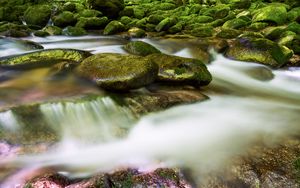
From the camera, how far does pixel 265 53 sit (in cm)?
1065

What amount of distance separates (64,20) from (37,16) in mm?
1594

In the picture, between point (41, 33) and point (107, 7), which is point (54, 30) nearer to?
point (41, 33)

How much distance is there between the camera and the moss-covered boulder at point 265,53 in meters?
10.6

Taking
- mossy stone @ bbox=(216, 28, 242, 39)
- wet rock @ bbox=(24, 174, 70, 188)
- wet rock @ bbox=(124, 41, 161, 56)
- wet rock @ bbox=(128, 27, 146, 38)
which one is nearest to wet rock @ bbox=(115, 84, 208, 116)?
wet rock @ bbox=(24, 174, 70, 188)

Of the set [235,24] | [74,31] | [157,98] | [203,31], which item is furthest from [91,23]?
[157,98]

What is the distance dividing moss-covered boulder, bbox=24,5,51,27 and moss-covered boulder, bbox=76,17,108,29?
2.03m

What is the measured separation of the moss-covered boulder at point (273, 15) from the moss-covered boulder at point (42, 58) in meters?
8.97

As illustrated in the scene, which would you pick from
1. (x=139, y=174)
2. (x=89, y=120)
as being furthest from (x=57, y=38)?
(x=139, y=174)

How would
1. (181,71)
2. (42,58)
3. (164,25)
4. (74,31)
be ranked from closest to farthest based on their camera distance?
(181,71)
(42,58)
(74,31)
(164,25)

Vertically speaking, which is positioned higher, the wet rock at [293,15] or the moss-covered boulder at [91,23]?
the wet rock at [293,15]

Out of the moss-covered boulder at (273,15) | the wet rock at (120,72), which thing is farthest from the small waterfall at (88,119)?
the moss-covered boulder at (273,15)

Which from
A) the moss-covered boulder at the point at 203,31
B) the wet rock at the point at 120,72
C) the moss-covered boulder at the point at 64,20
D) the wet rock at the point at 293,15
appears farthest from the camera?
the moss-covered boulder at the point at 64,20

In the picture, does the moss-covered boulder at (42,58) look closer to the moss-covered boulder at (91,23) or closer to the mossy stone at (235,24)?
the moss-covered boulder at (91,23)

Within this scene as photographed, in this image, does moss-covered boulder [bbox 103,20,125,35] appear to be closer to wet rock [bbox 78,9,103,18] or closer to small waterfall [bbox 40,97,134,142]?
wet rock [bbox 78,9,103,18]
